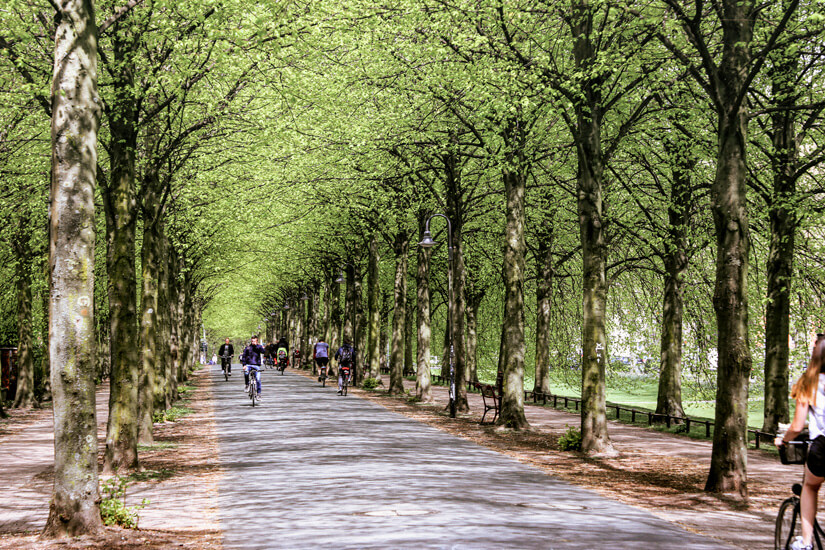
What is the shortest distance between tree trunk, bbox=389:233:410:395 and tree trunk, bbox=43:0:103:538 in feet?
88.3

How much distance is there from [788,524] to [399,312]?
30022mm

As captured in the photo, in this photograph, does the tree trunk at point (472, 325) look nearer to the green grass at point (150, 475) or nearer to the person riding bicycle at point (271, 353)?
the green grass at point (150, 475)

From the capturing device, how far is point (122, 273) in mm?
13852

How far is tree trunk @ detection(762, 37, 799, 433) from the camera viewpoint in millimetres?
19203

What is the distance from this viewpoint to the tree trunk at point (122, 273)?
13.7 metres

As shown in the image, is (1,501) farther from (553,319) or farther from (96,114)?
(553,319)

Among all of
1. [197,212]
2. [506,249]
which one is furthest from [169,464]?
[197,212]

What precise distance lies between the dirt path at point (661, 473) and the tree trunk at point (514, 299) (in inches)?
27.7

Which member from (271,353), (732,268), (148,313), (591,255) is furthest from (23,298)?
(271,353)

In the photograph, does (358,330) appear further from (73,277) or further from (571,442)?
(73,277)

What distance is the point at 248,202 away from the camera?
106 ft

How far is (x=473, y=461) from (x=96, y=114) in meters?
8.84

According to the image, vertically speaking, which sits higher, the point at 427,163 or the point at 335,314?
the point at 427,163

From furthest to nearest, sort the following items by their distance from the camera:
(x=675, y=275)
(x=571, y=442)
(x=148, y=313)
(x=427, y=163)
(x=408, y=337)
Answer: (x=408, y=337)
(x=427, y=163)
(x=675, y=275)
(x=148, y=313)
(x=571, y=442)
